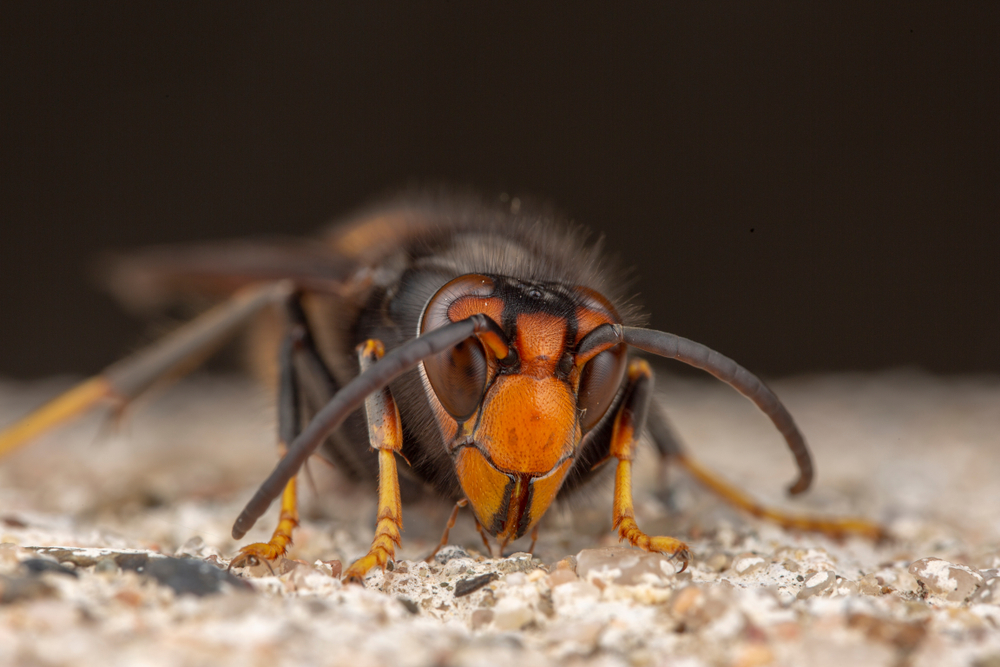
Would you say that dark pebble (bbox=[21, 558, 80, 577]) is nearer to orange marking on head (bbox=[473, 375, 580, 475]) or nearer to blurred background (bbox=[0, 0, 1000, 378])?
orange marking on head (bbox=[473, 375, 580, 475])

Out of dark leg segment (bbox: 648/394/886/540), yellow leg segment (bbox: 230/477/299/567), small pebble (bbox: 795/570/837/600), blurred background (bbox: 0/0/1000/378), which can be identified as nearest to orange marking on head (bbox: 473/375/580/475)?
yellow leg segment (bbox: 230/477/299/567)

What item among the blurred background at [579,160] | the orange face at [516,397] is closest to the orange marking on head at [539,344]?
the orange face at [516,397]

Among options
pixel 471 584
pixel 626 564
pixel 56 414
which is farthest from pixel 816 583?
pixel 56 414

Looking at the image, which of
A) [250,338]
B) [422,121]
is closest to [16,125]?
[422,121]

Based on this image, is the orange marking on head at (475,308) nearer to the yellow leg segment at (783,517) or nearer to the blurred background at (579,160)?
the yellow leg segment at (783,517)

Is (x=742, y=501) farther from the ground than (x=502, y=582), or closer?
farther from the ground

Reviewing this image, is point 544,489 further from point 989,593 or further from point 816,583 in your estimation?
point 989,593
